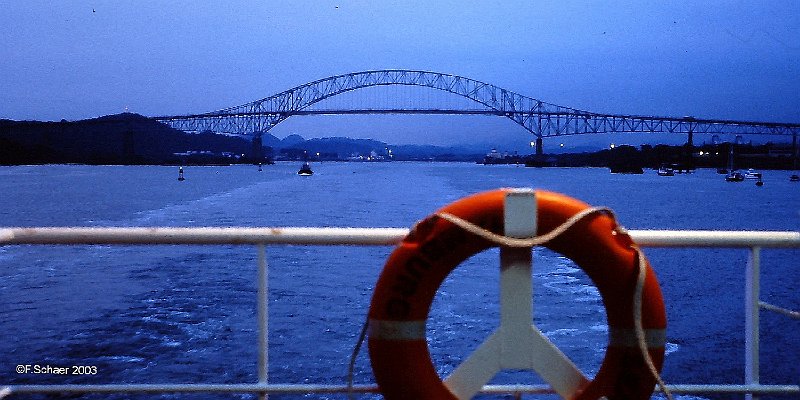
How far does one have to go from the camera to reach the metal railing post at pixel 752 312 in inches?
73.2

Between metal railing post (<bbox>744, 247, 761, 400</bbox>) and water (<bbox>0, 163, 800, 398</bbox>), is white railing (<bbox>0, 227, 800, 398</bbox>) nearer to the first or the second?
metal railing post (<bbox>744, 247, 761, 400</bbox>)

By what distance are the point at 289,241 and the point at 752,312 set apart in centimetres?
120

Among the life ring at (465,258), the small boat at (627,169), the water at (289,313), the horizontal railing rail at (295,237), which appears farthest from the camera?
the small boat at (627,169)

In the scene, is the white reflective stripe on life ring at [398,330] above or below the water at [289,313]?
above

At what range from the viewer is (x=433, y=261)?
163cm

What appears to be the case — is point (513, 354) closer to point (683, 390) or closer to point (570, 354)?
point (683, 390)

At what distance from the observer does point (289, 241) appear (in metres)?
1.78

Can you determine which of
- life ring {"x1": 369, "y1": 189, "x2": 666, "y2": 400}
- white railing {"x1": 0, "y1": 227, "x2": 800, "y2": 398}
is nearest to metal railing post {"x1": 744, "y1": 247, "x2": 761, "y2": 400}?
white railing {"x1": 0, "y1": 227, "x2": 800, "y2": 398}

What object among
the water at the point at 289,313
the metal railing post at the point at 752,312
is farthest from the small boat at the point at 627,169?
the metal railing post at the point at 752,312

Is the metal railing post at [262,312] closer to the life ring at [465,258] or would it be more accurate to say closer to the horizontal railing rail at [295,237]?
the horizontal railing rail at [295,237]

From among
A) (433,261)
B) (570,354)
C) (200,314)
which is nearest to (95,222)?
(200,314)

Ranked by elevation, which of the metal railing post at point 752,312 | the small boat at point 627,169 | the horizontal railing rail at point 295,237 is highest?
the horizontal railing rail at point 295,237

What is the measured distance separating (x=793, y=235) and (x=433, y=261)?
960mm

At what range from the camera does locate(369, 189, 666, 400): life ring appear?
5.30ft
